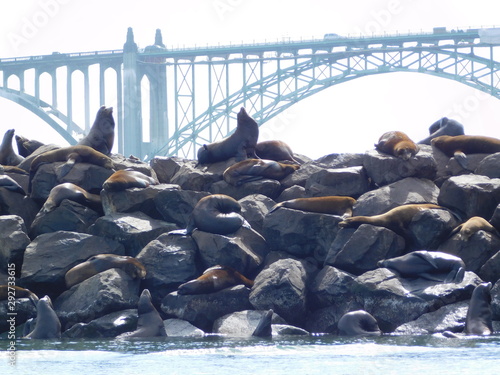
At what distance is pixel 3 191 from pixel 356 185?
18.5 feet

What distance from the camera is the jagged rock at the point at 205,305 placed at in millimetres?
12281

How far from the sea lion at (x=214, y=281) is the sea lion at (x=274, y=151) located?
14.7ft

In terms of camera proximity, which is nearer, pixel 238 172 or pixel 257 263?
pixel 257 263

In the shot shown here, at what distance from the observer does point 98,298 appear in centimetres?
1230

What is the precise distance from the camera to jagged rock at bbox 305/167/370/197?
14.6 m

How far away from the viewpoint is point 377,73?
38.4 m

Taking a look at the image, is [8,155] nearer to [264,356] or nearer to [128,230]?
[128,230]

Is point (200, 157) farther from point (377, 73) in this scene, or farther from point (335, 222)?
point (377, 73)

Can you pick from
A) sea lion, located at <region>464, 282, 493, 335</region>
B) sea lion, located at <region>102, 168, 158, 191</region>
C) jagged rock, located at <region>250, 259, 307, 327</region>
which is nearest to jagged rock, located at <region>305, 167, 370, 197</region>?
jagged rock, located at <region>250, 259, 307, 327</region>

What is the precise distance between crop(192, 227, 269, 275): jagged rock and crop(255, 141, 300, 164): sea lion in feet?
11.7

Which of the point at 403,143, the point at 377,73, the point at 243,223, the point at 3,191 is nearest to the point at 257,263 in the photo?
the point at 243,223

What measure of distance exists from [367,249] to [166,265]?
2.76 metres

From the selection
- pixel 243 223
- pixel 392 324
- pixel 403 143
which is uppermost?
pixel 403 143

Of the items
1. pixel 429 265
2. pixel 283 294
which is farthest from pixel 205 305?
pixel 429 265
